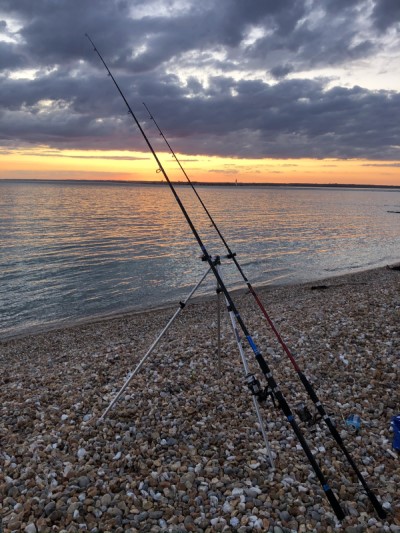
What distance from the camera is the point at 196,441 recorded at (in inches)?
208

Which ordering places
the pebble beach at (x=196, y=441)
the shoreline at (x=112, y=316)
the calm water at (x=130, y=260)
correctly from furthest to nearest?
the calm water at (x=130, y=260)
the shoreline at (x=112, y=316)
the pebble beach at (x=196, y=441)

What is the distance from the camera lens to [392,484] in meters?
4.48

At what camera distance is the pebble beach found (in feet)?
A: 13.5

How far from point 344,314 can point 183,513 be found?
7.58m

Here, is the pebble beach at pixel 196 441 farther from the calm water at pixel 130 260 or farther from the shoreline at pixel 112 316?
the calm water at pixel 130 260

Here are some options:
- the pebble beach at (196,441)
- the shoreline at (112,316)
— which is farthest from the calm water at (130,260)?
the pebble beach at (196,441)

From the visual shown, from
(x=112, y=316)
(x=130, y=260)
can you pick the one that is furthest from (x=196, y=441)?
(x=130, y=260)

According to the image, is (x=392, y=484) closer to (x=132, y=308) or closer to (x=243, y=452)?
(x=243, y=452)

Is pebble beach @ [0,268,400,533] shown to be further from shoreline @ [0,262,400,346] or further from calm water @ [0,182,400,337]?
calm water @ [0,182,400,337]

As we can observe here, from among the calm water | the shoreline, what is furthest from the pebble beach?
the calm water

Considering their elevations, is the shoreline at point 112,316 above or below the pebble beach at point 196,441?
below

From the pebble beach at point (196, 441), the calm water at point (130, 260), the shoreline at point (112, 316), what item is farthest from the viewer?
the calm water at point (130, 260)

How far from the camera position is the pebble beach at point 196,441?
410 cm

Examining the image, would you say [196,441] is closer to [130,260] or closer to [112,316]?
[112,316]
